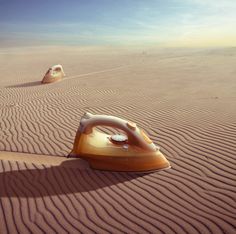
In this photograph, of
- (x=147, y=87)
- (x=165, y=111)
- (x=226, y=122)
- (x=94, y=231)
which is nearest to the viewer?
(x=94, y=231)

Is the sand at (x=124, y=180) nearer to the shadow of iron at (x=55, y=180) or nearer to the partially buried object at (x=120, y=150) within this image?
the shadow of iron at (x=55, y=180)

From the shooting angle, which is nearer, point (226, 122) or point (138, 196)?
point (138, 196)

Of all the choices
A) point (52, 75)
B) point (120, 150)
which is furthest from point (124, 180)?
point (52, 75)

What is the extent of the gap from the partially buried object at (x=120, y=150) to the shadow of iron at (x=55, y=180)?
0.17m

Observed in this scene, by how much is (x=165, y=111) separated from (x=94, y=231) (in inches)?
267

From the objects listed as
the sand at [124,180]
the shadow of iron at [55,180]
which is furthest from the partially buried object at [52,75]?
the shadow of iron at [55,180]

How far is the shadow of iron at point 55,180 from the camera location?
527cm

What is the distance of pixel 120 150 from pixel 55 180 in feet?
4.39

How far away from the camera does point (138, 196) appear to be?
16.6ft

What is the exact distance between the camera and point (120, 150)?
586cm

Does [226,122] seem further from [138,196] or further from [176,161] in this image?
[138,196]

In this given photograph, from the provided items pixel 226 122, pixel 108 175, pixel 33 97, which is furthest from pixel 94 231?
pixel 33 97

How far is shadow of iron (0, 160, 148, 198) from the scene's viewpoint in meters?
5.27

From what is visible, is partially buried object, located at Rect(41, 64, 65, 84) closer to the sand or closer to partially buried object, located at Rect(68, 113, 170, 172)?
the sand
